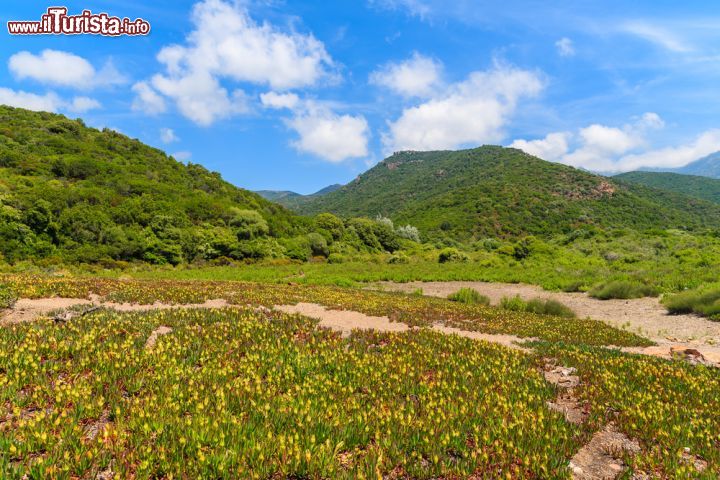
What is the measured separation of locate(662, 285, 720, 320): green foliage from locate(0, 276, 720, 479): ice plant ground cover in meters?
13.4

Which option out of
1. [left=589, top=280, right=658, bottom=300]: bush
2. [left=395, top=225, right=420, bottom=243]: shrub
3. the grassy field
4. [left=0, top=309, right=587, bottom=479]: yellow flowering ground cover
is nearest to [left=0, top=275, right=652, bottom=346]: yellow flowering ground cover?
[left=0, top=309, right=587, bottom=479]: yellow flowering ground cover

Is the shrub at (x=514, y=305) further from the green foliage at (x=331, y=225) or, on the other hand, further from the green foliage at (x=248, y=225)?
the green foliage at (x=331, y=225)

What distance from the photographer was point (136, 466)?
420 cm

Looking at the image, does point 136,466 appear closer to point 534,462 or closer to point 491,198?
point 534,462

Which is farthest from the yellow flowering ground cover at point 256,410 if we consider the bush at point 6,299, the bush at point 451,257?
the bush at point 451,257

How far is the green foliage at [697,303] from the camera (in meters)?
19.9

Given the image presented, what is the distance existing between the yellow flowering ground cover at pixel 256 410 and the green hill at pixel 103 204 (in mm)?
42527

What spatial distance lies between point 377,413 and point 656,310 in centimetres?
2436

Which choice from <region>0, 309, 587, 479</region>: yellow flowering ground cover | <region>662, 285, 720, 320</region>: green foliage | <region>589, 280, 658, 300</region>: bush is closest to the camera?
<region>0, 309, 587, 479</region>: yellow flowering ground cover

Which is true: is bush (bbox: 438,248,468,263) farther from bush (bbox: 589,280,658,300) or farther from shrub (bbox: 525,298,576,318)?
shrub (bbox: 525,298,576,318)

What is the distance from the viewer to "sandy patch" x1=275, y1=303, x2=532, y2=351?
12906 millimetres

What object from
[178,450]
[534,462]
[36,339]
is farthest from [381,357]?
[36,339]

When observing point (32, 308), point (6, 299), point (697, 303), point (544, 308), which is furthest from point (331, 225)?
point (6, 299)

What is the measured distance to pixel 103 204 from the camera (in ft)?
171
